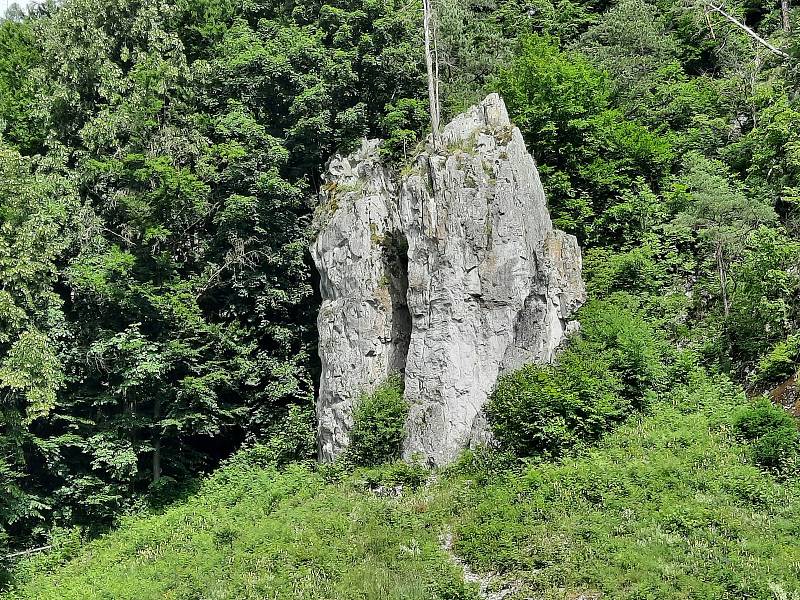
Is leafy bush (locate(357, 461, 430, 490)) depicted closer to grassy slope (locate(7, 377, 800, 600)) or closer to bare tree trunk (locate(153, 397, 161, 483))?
grassy slope (locate(7, 377, 800, 600))

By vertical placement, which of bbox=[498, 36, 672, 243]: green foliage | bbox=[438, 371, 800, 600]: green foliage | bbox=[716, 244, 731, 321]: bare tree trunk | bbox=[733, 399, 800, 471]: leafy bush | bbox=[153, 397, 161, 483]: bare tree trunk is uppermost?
bbox=[498, 36, 672, 243]: green foliage

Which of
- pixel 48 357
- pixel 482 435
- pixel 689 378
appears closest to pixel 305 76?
pixel 48 357

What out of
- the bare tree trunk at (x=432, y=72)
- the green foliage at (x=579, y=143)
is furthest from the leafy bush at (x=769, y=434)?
the bare tree trunk at (x=432, y=72)

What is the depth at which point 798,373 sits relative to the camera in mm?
14172

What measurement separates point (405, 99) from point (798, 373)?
14881mm

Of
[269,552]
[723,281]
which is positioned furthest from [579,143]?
[269,552]

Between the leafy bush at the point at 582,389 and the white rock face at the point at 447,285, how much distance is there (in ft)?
2.65

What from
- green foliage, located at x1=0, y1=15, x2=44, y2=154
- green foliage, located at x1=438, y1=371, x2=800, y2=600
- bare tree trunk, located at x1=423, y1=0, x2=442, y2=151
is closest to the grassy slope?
green foliage, located at x1=438, y1=371, x2=800, y2=600

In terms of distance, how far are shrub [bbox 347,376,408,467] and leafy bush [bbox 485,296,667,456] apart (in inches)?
96.5

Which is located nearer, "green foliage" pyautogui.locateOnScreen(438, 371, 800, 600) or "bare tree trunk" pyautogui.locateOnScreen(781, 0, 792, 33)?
"green foliage" pyautogui.locateOnScreen(438, 371, 800, 600)

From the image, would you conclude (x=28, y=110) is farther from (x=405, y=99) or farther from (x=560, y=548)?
(x=560, y=548)

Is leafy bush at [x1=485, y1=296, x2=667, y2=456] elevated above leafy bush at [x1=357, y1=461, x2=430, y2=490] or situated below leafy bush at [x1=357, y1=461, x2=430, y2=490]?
above

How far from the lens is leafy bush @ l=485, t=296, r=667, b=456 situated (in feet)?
49.3

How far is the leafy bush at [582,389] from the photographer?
15.0 metres
